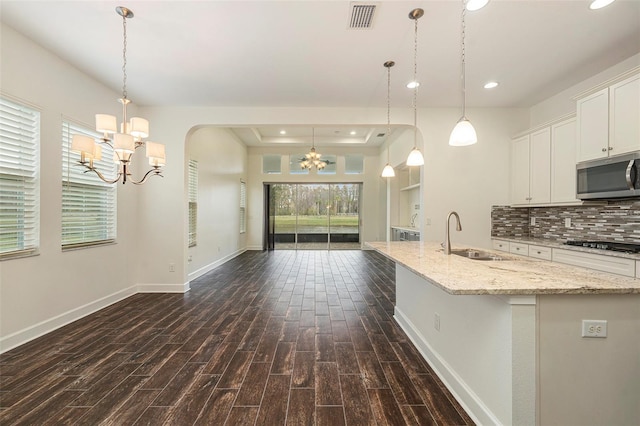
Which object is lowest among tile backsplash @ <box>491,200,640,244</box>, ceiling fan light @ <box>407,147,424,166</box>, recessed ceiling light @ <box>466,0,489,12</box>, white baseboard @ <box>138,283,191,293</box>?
white baseboard @ <box>138,283,191,293</box>

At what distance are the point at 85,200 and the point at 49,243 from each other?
28.2 inches

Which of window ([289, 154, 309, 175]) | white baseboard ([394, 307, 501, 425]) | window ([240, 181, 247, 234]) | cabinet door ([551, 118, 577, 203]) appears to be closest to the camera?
white baseboard ([394, 307, 501, 425])

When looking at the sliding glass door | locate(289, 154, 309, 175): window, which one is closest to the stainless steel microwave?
the sliding glass door

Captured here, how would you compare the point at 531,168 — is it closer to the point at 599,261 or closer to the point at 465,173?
the point at 465,173

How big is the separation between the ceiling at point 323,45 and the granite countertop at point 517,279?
2.09 metres

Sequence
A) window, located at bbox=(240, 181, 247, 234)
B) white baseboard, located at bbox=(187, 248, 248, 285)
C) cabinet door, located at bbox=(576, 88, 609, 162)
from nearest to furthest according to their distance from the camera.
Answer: cabinet door, located at bbox=(576, 88, 609, 162) → white baseboard, located at bbox=(187, 248, 248, 285) → window, located at bbox=(240, 181, 247, 234)

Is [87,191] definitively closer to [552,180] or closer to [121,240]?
[121,240]

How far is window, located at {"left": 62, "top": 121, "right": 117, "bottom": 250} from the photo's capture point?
3.14 metres

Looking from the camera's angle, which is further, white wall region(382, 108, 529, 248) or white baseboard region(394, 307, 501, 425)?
white wall region(382, 108, 529, 248)

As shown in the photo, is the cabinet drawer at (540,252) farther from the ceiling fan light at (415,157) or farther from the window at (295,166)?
the window at (295,166)

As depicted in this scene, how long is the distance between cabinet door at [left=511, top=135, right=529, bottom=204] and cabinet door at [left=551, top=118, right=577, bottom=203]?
15.9 inches

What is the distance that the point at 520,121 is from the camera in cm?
439

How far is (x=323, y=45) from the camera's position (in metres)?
2.75

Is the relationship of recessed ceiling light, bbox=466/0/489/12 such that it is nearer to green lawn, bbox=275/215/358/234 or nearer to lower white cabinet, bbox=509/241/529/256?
lower white cabinet, bbox=509/241/529/256
